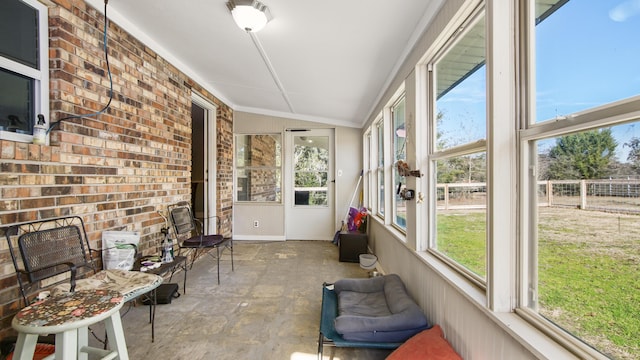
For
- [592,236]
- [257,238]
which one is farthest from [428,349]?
[257,238]

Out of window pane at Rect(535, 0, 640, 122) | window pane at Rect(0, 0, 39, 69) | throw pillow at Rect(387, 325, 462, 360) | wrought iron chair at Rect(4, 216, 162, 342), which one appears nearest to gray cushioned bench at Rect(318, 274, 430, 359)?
throw pillow at Rect(387, 325, 462, 360)

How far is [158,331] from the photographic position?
2.24 metres

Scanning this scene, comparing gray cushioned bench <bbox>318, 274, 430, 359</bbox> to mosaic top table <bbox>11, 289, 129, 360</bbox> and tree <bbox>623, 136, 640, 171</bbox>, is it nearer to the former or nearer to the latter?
mosaic top table <bbox>11, 289, 129, 360</bbox>

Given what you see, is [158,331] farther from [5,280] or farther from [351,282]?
[351,282]

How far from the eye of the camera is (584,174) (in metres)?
0.95

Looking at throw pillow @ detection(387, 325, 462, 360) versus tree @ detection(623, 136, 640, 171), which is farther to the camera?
throw pillow @ detection(387, 325, 462, 360)

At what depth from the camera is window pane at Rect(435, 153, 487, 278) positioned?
1.52m

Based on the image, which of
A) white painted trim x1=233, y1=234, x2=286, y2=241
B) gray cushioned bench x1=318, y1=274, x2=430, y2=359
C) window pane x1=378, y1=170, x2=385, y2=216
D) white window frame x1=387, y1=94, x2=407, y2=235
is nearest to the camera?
gray cushioned bench x1=318, y1=274, x2=430, y2=359

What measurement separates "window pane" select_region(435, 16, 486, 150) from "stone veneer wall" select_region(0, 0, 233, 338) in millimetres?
2784

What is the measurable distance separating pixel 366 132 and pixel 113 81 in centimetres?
383

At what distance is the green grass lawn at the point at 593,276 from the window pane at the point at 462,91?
0.63 metres

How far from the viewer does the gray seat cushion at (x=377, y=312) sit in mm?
1776

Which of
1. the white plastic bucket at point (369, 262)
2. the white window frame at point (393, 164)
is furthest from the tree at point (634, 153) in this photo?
the white plastic bucket at point (369, 262)

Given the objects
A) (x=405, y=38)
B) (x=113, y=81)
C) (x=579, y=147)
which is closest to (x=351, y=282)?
(x=579, y=147)
